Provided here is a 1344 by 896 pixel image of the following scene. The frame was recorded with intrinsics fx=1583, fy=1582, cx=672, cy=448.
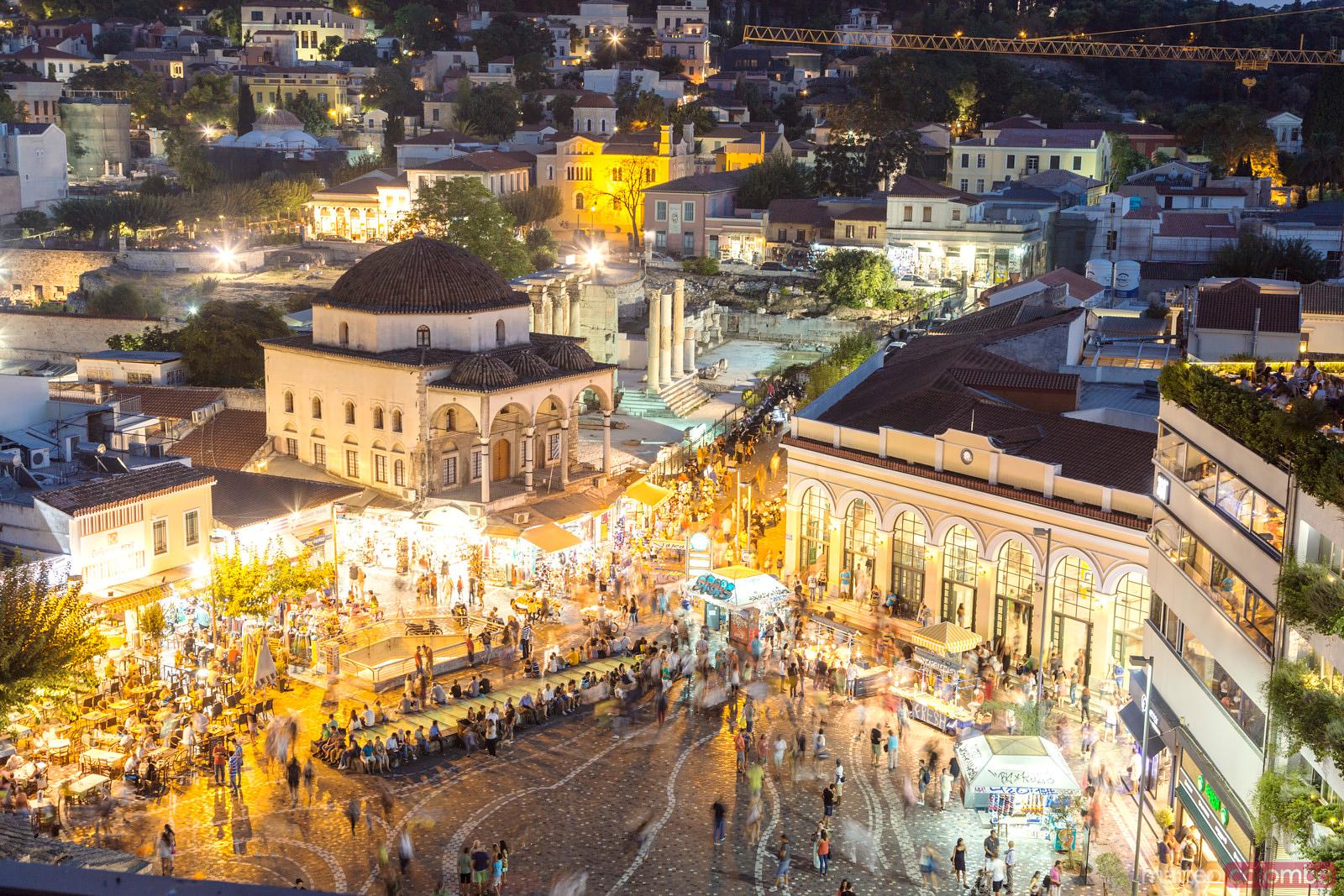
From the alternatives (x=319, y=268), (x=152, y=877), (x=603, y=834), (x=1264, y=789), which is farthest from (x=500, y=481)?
(x=319, y=268)

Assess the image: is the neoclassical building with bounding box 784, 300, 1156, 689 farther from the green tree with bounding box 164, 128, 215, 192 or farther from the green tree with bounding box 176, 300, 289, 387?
the green tree with bounding box 164, 128, 215, 192

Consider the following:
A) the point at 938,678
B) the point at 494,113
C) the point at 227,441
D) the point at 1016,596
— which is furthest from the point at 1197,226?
the point at 494,113

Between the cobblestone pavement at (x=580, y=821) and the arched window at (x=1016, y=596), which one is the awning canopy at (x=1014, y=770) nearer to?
the cobblestone pavement at (x=580, y=821)

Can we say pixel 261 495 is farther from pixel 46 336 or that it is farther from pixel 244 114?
pixel 244 114

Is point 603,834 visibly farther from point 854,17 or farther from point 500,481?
point 854,17

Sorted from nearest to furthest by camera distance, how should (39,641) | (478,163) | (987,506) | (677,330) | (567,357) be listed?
1. (39,641)
2. (987,506)
3. (567,357)
4. (677,330)
5. (478,163)
